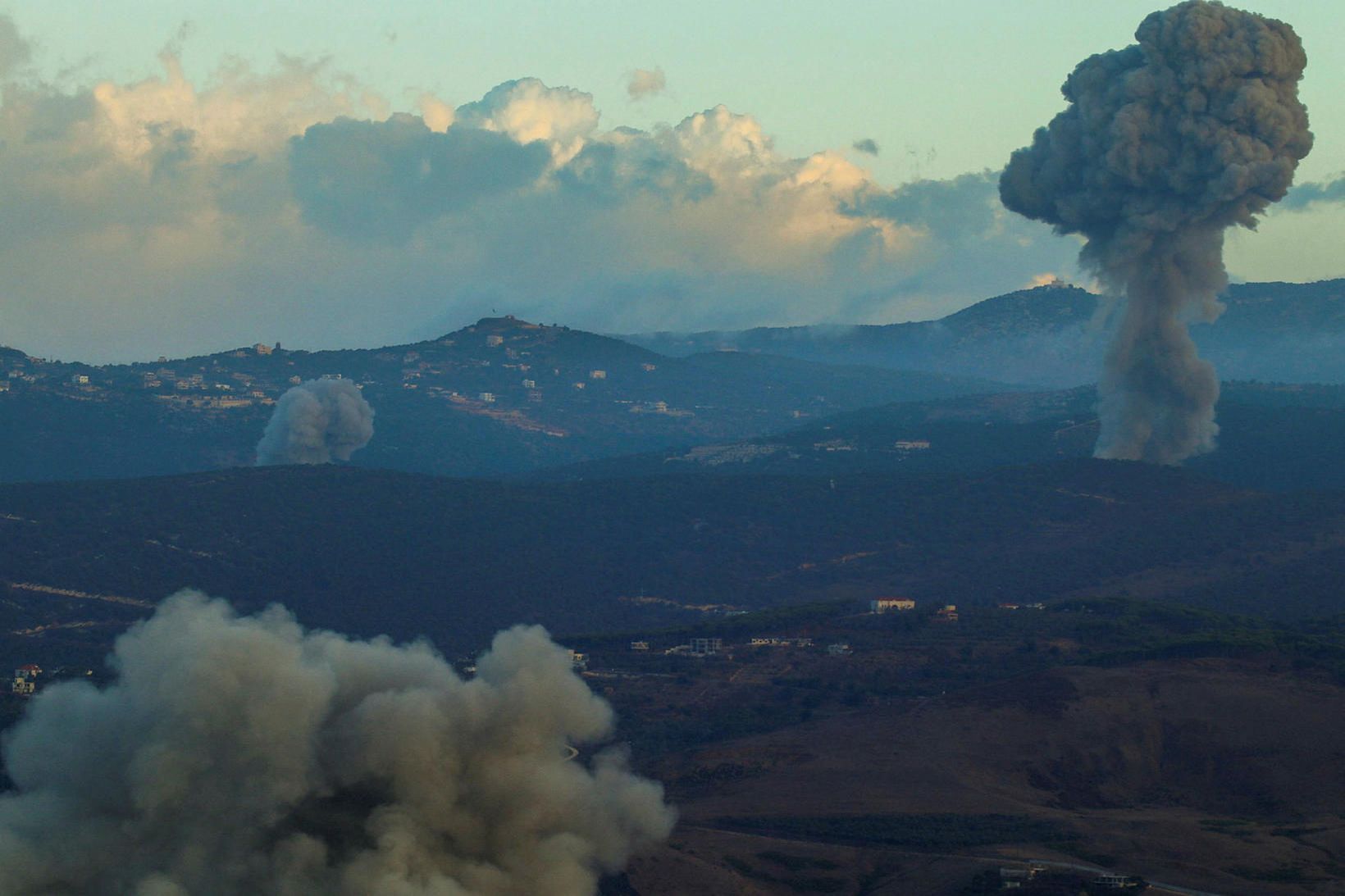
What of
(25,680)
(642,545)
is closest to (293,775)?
(25,680)

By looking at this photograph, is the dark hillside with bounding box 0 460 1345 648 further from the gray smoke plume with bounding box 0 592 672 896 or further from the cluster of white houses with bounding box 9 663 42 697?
the gray smoke plume with bounding box 0 592 672 896

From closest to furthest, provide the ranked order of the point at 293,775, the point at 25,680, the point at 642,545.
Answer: the point at 293,775 < the point at 25,680 < the point at 642,545

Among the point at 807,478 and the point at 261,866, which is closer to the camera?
the point at 261,866

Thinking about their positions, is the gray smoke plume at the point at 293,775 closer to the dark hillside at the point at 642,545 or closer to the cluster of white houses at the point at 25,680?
the cluster of white houses at the point at 25,680

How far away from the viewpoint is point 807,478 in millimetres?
195000

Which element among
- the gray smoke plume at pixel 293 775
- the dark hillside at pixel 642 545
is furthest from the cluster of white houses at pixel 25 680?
the gray smoke plume at pixel 293 775

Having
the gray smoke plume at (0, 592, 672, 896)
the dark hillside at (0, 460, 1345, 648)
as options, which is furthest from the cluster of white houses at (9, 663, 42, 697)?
the gray smoke plume at (0, 592, 672, 896)

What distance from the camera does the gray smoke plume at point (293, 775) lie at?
5741 centimetres

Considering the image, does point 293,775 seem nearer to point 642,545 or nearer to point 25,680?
point 25,680

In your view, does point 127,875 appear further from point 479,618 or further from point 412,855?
point 479,618

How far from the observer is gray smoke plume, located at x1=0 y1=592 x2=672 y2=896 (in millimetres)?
57406

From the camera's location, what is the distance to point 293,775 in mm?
58656

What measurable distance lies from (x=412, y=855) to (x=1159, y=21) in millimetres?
115482

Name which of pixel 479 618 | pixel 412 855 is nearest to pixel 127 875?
pixel 412 855
